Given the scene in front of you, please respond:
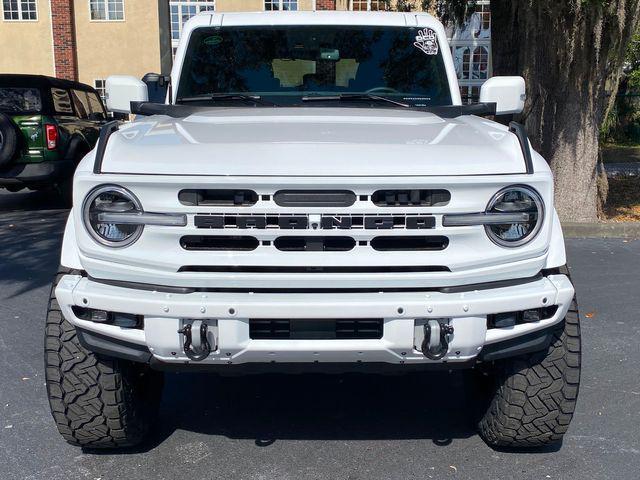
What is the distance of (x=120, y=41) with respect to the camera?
1100 inches

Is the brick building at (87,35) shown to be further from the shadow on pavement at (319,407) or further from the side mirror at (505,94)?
the shadow on pavement at (319,407)

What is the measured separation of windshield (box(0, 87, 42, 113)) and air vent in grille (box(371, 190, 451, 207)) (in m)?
8.84

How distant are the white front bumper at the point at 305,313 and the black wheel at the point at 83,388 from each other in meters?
0.32

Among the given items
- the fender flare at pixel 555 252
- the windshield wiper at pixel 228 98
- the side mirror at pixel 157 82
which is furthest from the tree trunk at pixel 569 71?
the fender flare at pixel 555 252

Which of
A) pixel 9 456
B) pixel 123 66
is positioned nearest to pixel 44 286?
pixel 9 456

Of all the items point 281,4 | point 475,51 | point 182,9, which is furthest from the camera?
point 182,9

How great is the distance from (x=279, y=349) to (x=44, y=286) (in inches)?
174

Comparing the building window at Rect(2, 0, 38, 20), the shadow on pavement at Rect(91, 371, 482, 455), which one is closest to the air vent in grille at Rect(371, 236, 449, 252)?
the shadow on pavement at Rect(91, 371, 482, 455)

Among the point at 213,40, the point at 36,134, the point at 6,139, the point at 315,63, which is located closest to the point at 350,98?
the point at 315,63

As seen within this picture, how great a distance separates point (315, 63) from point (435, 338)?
229 cm

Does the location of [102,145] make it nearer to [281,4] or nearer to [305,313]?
[305,313]

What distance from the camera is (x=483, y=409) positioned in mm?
3723

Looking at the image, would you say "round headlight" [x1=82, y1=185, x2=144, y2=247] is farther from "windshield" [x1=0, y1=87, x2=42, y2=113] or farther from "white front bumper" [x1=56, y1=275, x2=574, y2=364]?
"windshield" [x1=0, y1=87, x2=42, y2=113]

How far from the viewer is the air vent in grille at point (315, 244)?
2975mm
